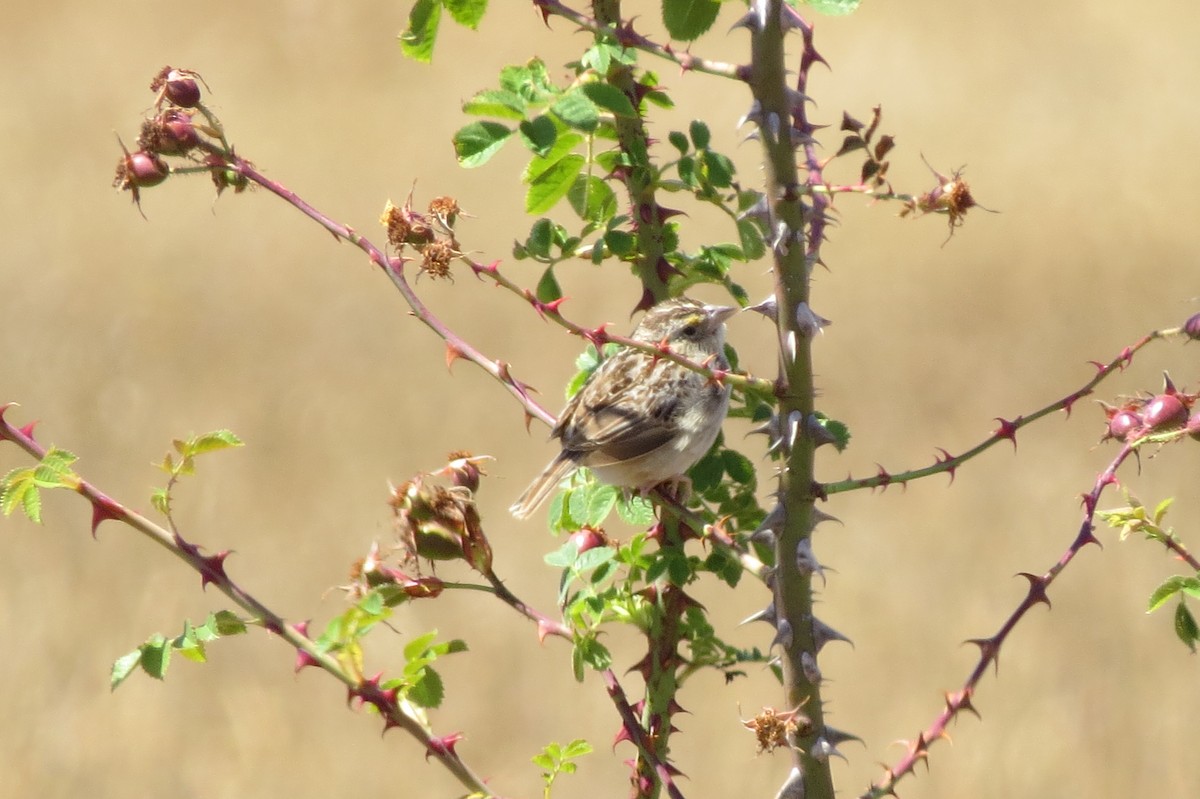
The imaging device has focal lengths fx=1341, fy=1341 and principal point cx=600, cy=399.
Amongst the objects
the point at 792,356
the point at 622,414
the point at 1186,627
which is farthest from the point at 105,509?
the point at 622,414

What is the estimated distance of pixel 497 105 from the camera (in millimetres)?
2328

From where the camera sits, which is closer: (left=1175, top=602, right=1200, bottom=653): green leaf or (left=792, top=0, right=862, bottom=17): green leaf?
(left=792, top=0, right=862, bottom=17): green leaf

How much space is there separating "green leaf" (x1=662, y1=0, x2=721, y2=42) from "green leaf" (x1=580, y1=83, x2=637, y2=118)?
0.46 ft

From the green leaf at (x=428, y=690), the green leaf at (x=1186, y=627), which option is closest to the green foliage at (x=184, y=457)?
the green leaf at (x=428, y=690)

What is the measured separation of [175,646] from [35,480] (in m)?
0.35

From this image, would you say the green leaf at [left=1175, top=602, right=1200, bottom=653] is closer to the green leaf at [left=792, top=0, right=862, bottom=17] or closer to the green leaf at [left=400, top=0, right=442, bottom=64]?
the green leaf at [left=792, top=0, right=862, bottom=17]

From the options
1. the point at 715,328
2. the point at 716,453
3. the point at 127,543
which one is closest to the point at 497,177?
the point at 127,543

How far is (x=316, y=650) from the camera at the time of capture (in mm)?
2035

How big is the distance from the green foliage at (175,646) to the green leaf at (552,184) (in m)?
1.00

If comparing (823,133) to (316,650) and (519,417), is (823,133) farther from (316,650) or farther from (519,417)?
(316,650)

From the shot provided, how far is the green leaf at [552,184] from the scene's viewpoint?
2604 mm

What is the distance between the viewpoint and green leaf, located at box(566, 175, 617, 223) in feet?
8.67

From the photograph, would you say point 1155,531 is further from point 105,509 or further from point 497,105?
point 105,509

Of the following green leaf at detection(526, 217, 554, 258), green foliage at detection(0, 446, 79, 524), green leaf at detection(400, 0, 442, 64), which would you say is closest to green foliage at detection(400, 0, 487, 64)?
green leaf at detection(400, 0, 442, 64)
